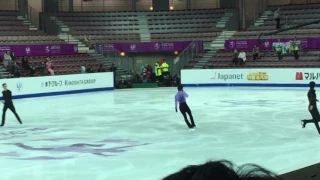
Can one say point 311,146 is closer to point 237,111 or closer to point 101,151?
point 101,151

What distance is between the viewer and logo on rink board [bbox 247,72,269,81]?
2814 centimetres

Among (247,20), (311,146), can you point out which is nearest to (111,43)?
(247,20)

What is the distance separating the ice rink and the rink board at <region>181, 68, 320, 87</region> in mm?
7850

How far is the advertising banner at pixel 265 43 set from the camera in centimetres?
3114

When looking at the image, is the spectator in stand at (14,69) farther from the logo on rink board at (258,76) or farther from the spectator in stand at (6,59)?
the logo on rink board at (258,76)

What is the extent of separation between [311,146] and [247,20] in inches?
1202

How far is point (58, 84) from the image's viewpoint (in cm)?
2598

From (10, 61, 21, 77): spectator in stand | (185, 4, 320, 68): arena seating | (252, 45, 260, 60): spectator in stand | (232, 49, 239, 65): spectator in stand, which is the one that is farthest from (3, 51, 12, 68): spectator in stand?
(252, 45, 260, 60): spectator in stand

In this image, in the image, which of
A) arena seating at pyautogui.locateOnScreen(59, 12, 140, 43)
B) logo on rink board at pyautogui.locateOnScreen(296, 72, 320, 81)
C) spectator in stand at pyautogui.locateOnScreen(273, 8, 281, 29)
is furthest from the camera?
arena seating at pyautogui.locateOnScreen(59, 12, 140, 43)

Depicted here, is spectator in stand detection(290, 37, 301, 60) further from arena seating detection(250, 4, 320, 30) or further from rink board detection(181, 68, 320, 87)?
arena seating detection(250, 4, 320, 30)

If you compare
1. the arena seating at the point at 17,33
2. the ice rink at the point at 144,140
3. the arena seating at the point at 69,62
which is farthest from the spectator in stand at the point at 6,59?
the ice rink at the point at 144,140

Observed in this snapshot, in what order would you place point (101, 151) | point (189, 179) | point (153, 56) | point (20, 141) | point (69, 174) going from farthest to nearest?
point (153, 56)
point (20, 141)
point (101, 151)
point (69, 174)
point (189, 179)

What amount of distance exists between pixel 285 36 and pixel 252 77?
633cm

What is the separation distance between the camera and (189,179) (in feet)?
3.27
